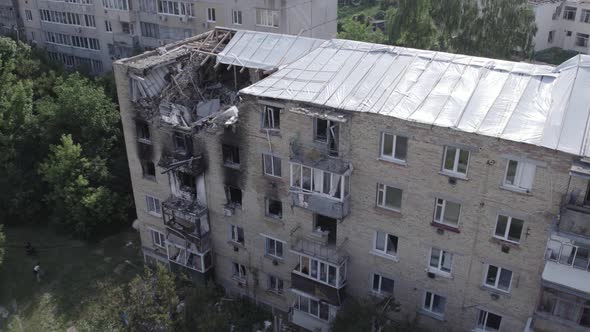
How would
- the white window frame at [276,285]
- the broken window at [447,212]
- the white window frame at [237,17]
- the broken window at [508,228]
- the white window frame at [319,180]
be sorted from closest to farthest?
the broken window at [508,228] → the broken window at [447,212] → the white window frame at [319,180] → the white window frame at [276,285] → the white window frame at [237,17]

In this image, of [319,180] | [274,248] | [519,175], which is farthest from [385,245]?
[519,175]

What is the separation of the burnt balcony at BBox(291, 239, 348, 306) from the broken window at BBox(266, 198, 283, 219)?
227 centimetres

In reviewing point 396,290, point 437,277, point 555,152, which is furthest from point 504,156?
point 396,290

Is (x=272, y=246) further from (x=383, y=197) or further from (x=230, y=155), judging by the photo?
(x=383, y=197)

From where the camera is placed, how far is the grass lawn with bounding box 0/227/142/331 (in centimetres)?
4022

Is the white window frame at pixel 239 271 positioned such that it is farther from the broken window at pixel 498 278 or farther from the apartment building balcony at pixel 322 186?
the broken window at pixel 498 278

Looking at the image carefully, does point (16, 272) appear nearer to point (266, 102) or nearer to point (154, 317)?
point (154, 317)

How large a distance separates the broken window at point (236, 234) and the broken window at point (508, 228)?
16.9 meters

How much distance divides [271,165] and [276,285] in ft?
31.0

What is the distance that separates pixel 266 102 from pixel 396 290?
530 inches

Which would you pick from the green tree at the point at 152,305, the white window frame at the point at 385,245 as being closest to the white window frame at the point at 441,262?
the white window frame at the point at 385,245

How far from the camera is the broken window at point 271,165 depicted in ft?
104

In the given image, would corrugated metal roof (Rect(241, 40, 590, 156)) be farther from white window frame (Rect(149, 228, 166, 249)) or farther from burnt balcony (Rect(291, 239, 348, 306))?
white window frame (Rect(149, 228, 166, 249))

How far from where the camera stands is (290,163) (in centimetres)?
2942
